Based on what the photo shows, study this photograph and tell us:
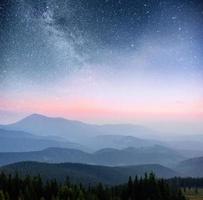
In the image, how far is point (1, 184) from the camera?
434 feet

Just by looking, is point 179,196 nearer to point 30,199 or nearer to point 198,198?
point 30,199

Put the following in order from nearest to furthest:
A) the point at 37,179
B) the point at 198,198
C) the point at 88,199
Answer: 1. the point at 88,199
2. the point at 37,179
3. the point at 198,198

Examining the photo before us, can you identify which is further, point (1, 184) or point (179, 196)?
point (1, 184)

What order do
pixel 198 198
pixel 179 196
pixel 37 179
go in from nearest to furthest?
A: pixel 179 196 → pixel 37 179 → pixel 198 198

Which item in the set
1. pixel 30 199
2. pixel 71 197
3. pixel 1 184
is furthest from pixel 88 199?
pixel 1 184

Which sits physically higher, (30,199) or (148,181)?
(148,181)

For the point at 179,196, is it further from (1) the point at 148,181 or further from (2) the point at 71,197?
(2) the point at 71,197

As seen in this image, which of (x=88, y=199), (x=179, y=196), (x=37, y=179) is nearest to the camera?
(x=88, y=199)

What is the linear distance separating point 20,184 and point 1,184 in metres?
7.47

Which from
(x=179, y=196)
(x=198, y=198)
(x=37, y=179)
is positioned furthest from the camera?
(x=198, y=198)

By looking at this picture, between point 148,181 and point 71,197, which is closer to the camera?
point 71,197

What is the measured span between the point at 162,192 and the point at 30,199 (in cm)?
4076

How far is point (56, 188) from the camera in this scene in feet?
413

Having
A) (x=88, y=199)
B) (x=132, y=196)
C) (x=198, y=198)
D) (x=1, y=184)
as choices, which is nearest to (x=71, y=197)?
(x=88, y=199)
